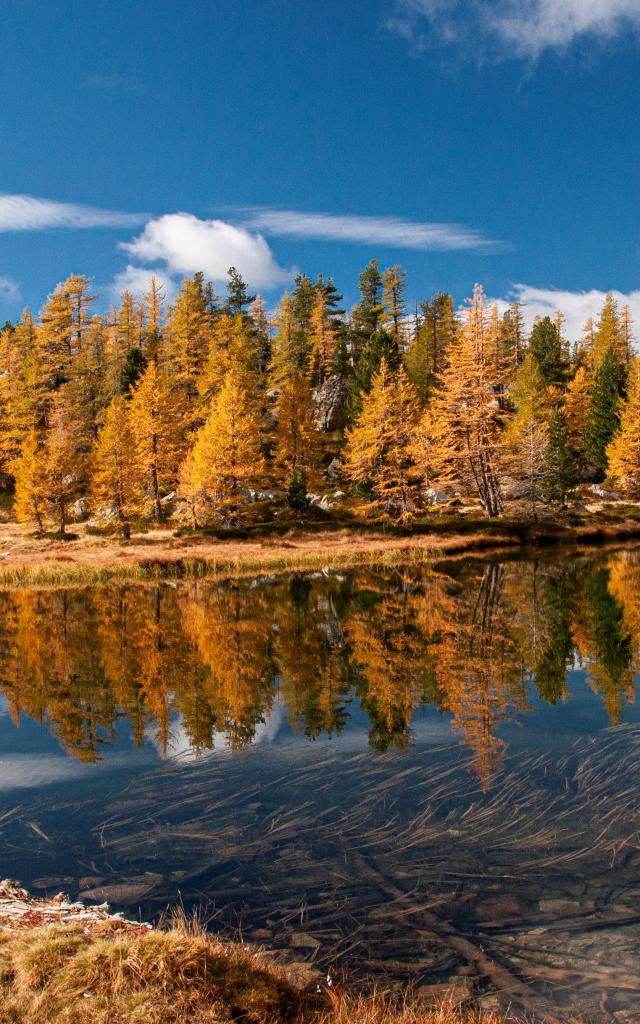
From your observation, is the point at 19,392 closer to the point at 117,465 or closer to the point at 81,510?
the point at 81,510

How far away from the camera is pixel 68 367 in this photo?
260ft

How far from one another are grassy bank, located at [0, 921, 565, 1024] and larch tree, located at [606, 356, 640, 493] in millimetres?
64600

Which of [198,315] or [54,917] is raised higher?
[198,315]

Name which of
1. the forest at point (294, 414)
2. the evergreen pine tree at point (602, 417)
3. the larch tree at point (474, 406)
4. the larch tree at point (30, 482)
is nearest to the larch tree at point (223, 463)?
the forest at point (294, 414)

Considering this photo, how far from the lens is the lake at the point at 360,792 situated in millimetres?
5430

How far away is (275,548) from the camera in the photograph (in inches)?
1746

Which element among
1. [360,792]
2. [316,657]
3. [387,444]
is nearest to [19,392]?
[387,444]

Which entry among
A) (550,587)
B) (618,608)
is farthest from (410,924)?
(550,587)

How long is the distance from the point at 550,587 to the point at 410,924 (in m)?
22.7

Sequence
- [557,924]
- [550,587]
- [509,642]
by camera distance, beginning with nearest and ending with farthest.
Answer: [557,924] < [509,642] < [550,587]

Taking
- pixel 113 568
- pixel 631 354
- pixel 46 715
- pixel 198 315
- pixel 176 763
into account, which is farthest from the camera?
pixel 631 354

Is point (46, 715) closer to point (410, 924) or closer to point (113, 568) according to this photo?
point (410, 924)

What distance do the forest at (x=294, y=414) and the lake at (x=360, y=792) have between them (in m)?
35.3

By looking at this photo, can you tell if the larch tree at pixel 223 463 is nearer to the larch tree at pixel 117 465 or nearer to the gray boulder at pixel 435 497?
the larch tree at pixel 117 465
